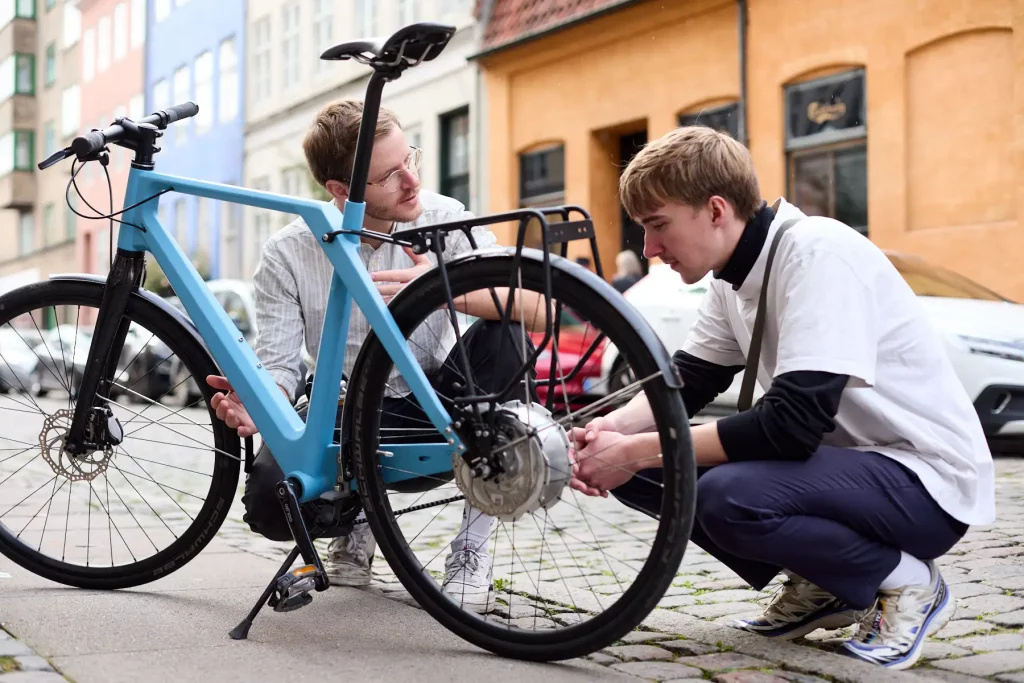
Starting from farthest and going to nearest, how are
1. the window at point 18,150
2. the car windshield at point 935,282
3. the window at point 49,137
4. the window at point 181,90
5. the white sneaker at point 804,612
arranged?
the window at point 18,150 < the window at point 49,137 < the window at point 181,90 < the car windshield at point 935,282 < the white sneaker at point 804,612

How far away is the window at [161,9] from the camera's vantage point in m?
35.2

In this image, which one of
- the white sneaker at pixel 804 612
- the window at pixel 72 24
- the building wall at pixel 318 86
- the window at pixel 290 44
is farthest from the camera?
the window at pixel 72 24

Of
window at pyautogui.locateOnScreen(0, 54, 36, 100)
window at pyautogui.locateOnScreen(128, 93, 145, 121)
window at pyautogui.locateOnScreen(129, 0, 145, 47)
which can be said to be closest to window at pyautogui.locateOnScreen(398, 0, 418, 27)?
window at pyautogui.locateOnScreen(128, 93, 145, 121)

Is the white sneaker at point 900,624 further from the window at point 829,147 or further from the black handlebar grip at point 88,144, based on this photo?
the window at point 829,147

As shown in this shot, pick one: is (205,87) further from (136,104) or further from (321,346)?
(321,346)

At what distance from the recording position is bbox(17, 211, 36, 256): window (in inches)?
2019

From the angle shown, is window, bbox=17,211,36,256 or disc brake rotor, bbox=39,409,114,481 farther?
window, bbox=17,211,36,256

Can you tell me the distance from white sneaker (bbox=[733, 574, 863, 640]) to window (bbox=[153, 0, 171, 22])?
112 feet

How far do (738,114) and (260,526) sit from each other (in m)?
12.9

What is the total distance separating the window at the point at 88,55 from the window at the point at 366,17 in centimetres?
1963

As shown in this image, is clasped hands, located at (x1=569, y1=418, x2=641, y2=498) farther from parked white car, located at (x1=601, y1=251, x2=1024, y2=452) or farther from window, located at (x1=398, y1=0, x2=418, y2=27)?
window, located at (x1=398, y1=0, x2=418, y2=27)

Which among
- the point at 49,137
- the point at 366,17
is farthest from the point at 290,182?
the point at 49,137

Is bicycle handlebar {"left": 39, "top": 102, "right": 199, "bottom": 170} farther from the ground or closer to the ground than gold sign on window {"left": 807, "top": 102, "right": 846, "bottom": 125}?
closer to the ground

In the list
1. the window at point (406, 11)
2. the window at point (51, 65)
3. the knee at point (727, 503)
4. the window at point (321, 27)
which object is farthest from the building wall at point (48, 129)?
the knee at point (727, 503)
